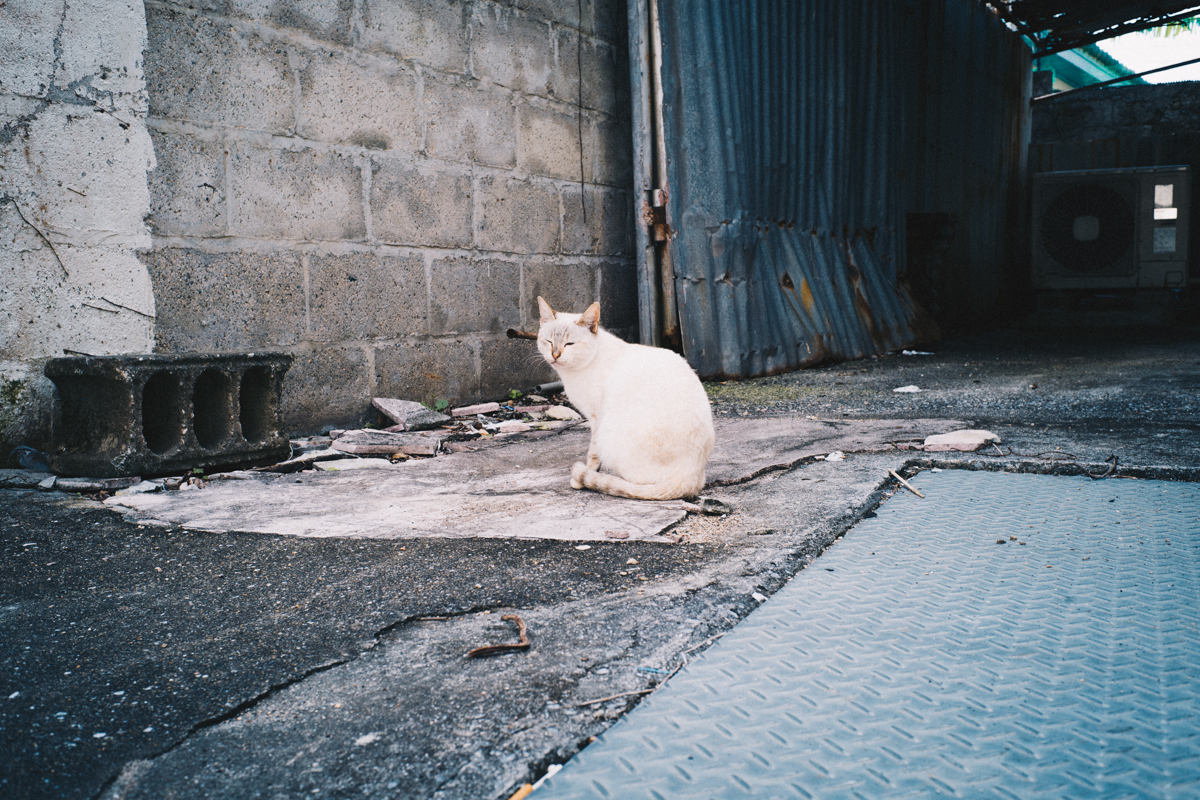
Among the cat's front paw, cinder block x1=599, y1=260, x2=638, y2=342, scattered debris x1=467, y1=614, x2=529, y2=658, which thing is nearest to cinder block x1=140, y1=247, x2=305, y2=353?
the cat's front paw

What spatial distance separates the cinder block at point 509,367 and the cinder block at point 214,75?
1.46 meters

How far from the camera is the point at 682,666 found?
3.75ft

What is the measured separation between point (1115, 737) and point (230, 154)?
3.24 m

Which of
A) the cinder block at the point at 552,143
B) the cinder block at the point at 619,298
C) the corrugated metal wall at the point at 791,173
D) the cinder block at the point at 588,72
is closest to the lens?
the cinder block at the point at 552,143

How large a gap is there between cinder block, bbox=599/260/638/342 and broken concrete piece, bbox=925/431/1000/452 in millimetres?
2423

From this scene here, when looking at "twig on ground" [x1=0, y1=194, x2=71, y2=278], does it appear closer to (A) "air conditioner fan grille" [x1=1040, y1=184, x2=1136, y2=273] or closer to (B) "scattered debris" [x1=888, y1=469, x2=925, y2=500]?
(B) "scattered debris" [x1=888, y1=469, x2=925, y2=500]

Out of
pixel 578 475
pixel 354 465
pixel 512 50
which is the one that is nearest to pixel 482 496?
pixel 578 475

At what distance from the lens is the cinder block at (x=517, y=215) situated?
3.97m

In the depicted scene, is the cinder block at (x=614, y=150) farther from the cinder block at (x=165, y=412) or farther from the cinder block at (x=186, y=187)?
the cinder block at (x=165, y=412)

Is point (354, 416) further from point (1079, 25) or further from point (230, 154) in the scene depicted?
point (1079, 25)

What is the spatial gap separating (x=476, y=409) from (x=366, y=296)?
777mm

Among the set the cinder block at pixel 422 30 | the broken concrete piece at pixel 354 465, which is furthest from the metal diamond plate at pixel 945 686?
the cinder block at pixel 422 30

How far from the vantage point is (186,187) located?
2.86 meters

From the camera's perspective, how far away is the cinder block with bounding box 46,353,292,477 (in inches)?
96.3
